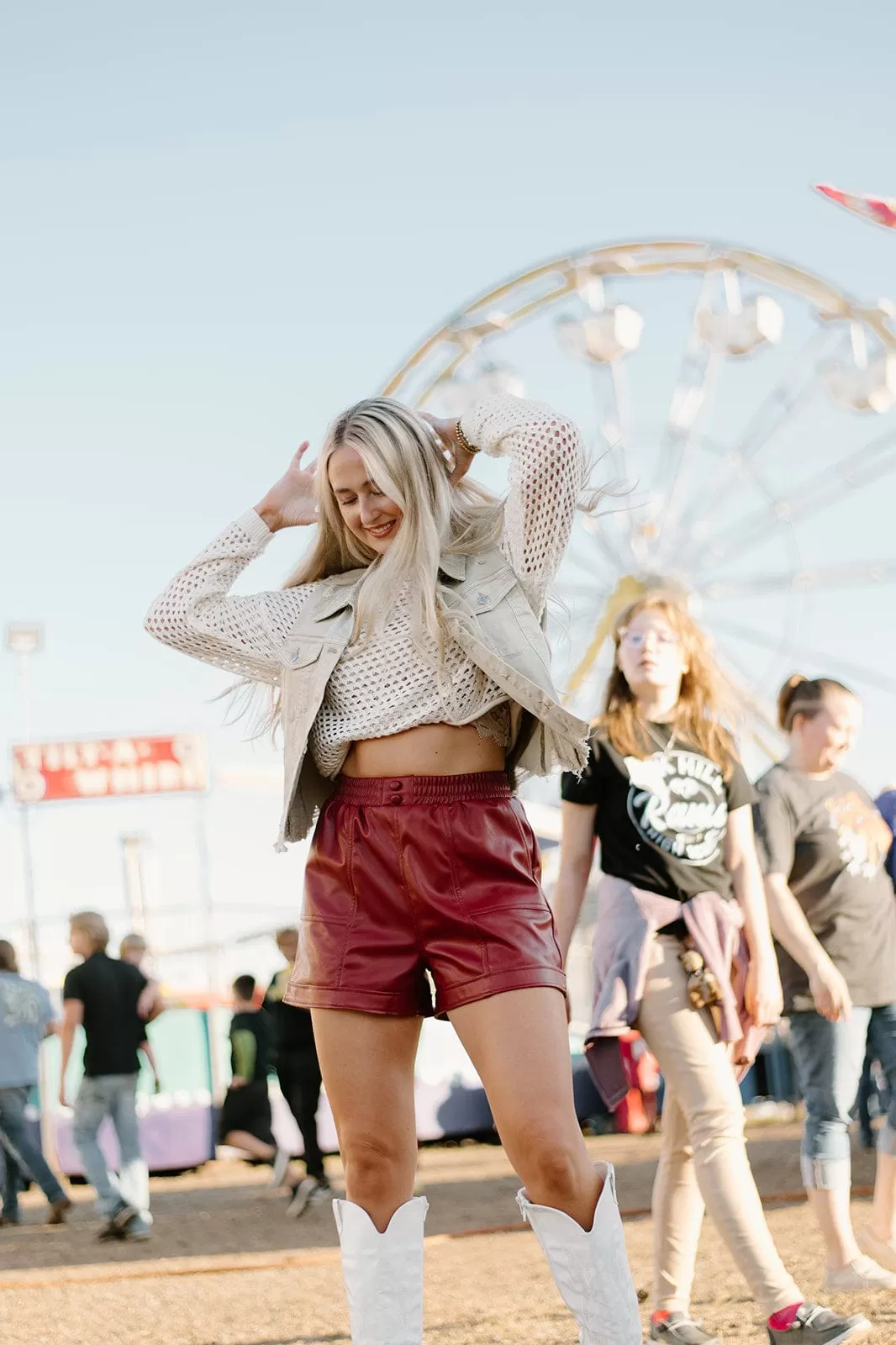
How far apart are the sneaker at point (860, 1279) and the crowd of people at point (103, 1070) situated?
4.06 meters

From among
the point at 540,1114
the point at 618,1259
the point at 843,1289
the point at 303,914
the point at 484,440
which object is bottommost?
the point at 843,1289

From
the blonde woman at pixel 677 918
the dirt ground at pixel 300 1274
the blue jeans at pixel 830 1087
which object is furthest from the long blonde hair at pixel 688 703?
the dirt ground at pixel 300 1274

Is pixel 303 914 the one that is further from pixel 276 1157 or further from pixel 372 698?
pixel 276 1157

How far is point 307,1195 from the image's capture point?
26.9ft

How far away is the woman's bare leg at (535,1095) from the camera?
8.16ft

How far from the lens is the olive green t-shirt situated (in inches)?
174

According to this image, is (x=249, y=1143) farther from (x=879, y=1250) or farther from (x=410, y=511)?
(x=410, y=511)

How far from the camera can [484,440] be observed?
2832mm

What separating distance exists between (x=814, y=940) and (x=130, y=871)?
1362 centimetres

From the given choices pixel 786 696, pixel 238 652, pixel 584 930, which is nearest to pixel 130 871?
pixel 584 930

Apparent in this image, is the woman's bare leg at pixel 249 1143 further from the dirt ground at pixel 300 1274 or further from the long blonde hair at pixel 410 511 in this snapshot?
the long blonde hair at pixel 410 511

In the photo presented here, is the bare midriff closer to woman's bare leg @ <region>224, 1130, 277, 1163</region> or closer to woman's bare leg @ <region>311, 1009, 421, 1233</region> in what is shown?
woman's bare leg @ <region>311, 1009, 421, 1233</region>

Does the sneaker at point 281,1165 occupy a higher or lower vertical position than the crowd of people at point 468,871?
lower

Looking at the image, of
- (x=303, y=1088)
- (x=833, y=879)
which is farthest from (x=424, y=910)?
(x=303, y=1088)
